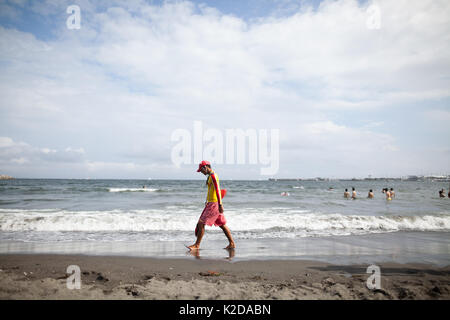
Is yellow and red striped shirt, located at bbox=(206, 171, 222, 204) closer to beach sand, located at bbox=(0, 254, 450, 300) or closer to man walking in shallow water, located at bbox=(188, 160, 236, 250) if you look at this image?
man walking in shallow water, located at bbox=(188, 160, 236, 250)

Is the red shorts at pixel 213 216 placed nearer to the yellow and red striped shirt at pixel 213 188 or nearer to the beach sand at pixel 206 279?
the yellow and red striped shirt at pixel 213 188

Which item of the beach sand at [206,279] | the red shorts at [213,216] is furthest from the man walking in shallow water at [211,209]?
the beach sand at [206,279]

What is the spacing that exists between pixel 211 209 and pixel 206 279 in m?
2.22

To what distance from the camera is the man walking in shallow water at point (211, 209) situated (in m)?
6.24

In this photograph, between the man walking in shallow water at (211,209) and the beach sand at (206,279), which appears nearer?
the beach sand at (206,279)

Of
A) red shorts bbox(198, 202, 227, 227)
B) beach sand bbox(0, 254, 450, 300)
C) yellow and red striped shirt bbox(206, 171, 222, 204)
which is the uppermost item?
yellow and red striped shirt bbox(206, 171, 222, 204)

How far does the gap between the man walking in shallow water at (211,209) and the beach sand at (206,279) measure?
91 centimetres

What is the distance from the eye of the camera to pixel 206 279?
4234 millimetres

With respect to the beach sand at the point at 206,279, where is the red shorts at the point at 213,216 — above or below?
above

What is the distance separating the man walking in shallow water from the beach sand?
0.91 meters

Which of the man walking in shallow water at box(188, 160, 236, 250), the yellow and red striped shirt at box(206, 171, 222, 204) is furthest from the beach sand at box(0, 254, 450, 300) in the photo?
the yellow and red striped shirt at box(206, 171, 222, 204)

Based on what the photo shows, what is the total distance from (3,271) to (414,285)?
6671 mm

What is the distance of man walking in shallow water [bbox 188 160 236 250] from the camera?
624 cm

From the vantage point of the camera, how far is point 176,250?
6348mm
